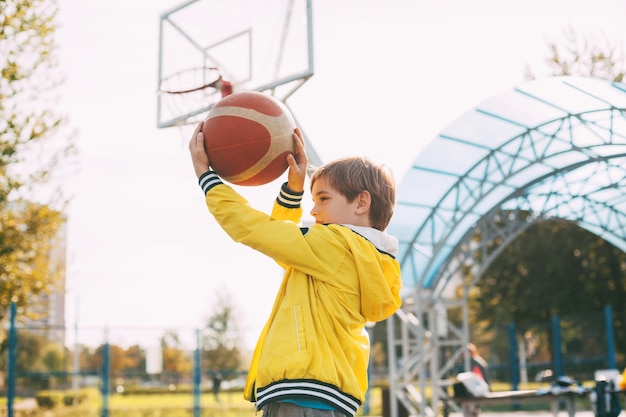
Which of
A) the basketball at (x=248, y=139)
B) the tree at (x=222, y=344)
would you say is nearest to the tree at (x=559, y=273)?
the tree at (x=222, y=344)

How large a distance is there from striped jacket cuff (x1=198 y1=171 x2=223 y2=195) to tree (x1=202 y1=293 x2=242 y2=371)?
29.4 m

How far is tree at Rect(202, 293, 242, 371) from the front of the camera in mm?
36125

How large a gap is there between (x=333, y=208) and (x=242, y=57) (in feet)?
25.2

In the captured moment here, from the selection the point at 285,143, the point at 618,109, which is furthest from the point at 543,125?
the point at 285,143

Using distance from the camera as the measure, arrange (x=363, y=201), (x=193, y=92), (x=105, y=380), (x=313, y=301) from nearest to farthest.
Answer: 1. (x=313, y=301)
2. (x=363, y=201)
3. (x=193, y=92)
4. (x=105, y=380)

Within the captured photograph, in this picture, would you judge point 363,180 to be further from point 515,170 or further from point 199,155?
point 515,170

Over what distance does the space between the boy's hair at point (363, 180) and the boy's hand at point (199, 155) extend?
457mm

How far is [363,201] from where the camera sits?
3.05 m

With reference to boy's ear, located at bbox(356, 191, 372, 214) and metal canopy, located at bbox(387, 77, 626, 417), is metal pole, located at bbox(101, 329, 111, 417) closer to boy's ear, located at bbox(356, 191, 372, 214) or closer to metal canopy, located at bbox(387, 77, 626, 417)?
metal canopy, located at bbox(387, 77, 626, 417)

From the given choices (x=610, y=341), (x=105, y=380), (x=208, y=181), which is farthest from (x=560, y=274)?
(x=208, y=181)

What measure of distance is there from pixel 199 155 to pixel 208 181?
174mm

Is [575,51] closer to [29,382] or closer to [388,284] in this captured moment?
[29,382]

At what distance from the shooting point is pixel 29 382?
1998 cm

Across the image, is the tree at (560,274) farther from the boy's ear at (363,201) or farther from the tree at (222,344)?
the boy's ear at (363,201)
